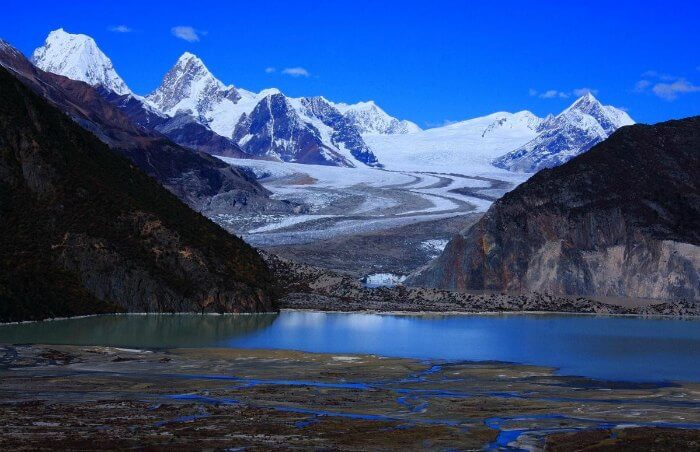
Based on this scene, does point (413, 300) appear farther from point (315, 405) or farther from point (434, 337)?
point (315, 405)

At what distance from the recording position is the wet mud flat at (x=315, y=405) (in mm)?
25891

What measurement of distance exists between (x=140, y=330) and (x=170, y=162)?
13587 cm

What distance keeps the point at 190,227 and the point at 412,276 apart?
3083 centimetres

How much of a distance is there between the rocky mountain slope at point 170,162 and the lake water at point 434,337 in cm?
9429

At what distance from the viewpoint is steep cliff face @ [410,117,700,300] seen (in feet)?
287

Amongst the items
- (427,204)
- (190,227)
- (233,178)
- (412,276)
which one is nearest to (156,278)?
(190,227)

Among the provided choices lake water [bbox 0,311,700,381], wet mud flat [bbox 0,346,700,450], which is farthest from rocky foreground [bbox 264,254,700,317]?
wet mud flat [bbox 0,346,700,450]

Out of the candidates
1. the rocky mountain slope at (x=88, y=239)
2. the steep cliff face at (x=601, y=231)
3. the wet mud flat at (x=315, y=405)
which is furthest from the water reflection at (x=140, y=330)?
the steep cliff face at (x=601, y=231)

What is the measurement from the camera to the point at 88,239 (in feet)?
216

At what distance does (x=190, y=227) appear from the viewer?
7538 centimetres

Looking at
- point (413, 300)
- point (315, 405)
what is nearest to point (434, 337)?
point (315, 405)

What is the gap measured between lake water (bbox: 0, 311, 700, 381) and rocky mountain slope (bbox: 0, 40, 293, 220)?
94.3 metres

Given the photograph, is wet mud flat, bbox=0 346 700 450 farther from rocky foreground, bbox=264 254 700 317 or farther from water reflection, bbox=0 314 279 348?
rocky foreground, bbox=264 254 700 317

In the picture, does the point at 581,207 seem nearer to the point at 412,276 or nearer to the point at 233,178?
the point at 412,276
